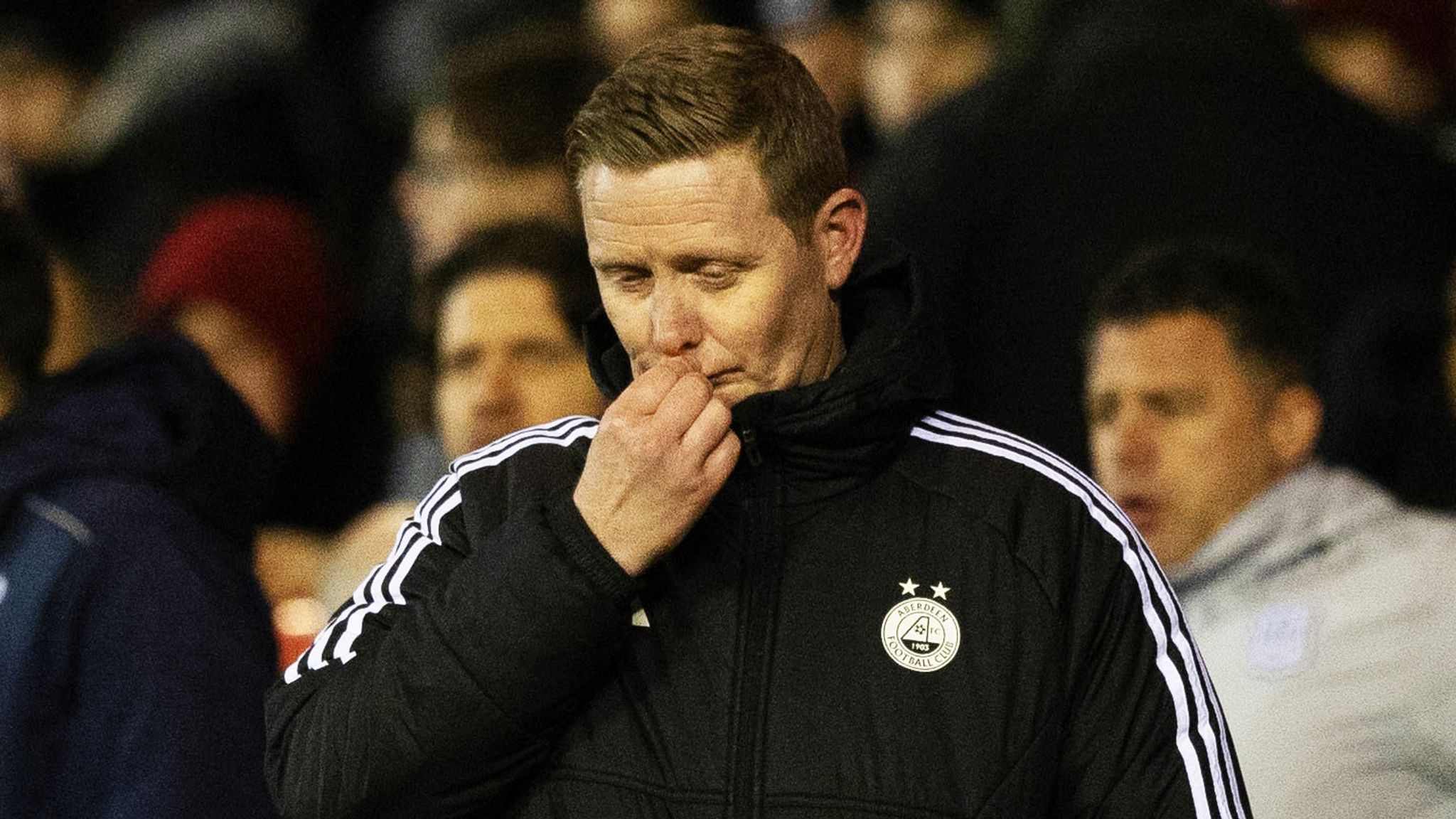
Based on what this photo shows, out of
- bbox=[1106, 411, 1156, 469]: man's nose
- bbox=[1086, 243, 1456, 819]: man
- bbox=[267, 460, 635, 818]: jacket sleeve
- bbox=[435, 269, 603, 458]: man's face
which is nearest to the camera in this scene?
bbox=[267, 460, 635, 818]: jacket sleeve

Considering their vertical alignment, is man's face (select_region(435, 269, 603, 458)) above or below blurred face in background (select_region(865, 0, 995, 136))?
below

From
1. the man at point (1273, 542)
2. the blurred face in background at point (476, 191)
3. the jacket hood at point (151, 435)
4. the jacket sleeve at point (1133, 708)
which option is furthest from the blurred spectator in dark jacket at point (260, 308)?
the jacket sleeve at point (1133, 708)

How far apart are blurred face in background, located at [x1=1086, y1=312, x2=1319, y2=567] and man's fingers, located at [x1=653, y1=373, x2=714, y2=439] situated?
207 centimetres

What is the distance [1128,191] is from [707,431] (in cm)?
316

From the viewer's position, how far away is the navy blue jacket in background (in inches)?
127

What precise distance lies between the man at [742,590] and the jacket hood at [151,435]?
3.10 feet

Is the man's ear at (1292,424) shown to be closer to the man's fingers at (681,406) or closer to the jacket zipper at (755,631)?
the jacket zipper at (755,631)

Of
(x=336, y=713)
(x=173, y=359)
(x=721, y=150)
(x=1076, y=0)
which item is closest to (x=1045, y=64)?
(x=1076, y=0)

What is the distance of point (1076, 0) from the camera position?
19.5 feet

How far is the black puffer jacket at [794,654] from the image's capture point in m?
2.42

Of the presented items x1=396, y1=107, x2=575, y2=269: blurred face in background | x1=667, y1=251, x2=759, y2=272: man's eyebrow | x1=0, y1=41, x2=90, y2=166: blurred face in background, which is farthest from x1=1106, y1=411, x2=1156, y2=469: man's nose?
x1=0, y1=41, x2=90, y2=166: blurred face in background

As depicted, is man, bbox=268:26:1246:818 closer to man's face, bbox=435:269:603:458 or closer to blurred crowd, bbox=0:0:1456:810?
blurred crowd, bbox=0:0:1456:810

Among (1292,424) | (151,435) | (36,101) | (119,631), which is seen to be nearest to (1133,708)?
(119,631)

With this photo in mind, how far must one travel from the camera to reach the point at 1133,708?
252cm
